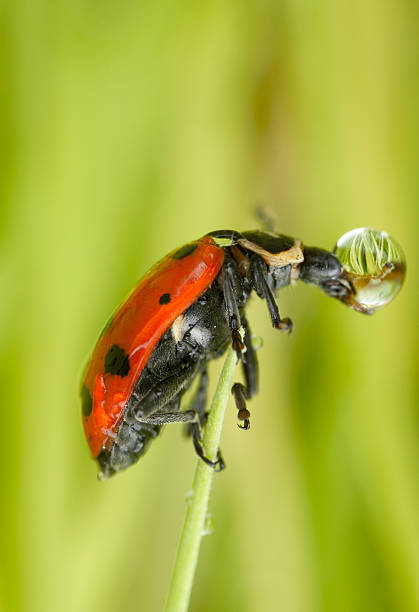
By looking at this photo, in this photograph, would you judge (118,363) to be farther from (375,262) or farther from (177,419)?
(375,262)

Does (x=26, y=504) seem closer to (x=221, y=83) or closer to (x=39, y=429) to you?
(x=39, y=429)

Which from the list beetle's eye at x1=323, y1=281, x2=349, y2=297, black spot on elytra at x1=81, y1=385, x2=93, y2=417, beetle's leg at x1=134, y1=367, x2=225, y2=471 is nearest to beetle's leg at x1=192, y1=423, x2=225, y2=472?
beetle's leg at x1=134, y1=367, x2=225, y2=471

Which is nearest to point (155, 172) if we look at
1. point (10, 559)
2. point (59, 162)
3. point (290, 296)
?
point (59, 162)

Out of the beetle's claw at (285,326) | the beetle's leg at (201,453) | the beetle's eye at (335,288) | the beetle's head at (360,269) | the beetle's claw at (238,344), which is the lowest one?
the beetle's leg at (201,453)

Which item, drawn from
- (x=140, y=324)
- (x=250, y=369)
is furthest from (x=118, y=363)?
(x=250, y=369)

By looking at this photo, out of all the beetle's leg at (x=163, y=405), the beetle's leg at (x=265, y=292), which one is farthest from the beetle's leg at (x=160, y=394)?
the beetle's leg at (x=265, y=292)

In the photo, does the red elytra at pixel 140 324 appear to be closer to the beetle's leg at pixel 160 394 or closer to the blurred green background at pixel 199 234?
the beetle's leg at pixel 160 394
